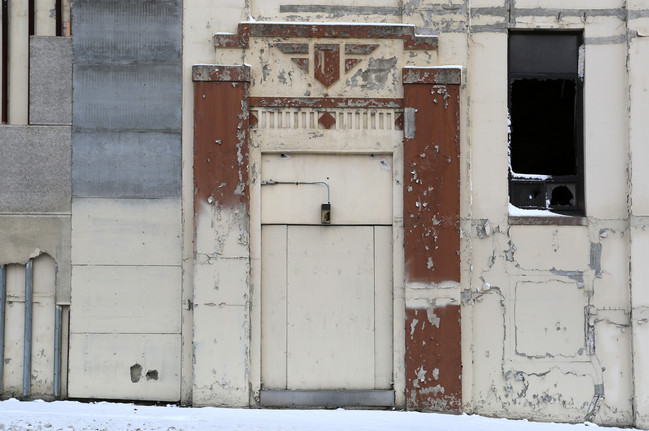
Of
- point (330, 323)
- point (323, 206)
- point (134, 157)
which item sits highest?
point (134, 157)

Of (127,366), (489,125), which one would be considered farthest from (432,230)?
(127,366)

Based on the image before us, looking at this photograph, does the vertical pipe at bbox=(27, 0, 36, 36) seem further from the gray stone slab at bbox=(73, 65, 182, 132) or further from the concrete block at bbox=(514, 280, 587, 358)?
the concrete block at bbox=(514, 280, 587, 358)

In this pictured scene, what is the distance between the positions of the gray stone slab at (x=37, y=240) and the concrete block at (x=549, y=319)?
16.1 ft

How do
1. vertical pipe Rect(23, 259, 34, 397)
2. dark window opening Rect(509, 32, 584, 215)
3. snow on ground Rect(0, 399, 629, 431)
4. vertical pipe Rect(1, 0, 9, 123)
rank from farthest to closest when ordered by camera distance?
dark window opening Rect(509, 32, 584, 215)
vertical pipe Rect(1, 0, 9, 123)
vertical pipe Rect(23, 259, 34, 397)
snow on ground Rect(0, 399, 629, 431)

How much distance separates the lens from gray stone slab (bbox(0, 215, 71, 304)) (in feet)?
22.9

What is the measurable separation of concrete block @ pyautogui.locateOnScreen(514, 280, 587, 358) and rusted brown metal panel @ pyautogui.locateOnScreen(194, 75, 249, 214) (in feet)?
10.6

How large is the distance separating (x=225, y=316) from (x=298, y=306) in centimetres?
79

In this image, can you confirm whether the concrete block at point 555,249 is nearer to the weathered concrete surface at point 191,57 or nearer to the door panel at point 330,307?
the door panel at point 330,307

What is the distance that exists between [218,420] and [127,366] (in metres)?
1.22

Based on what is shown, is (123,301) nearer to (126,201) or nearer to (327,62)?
(126,201)

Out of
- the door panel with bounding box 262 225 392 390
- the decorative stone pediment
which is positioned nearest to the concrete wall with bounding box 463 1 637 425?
the decorative stone pediment

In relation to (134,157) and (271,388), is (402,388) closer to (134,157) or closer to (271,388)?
(271,388)

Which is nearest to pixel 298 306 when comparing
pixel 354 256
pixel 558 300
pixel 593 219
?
pixel 354 256

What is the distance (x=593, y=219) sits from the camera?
23.0ft
